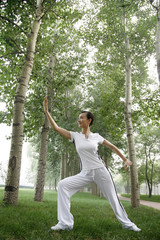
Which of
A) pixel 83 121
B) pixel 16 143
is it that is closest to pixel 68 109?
pixel 16 143

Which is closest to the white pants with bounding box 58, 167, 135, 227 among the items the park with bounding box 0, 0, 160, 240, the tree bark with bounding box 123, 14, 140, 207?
the park with bounding box 0, 0, 160, 240

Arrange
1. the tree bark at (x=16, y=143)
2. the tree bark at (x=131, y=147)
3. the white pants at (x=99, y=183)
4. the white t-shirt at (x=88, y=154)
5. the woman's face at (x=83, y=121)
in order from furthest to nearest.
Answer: the tree bark at (x=131, y=147) < the tree bark at (x=16, y=143) < the woman's face at (x=83, y=121) < the white t-shirt at (x=88, y=154) < the white pants at (x=99, y=183)

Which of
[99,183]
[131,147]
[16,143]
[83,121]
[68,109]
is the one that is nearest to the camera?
[99,183]

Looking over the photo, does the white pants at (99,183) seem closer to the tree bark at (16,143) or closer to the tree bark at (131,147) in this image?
the tree bark at (16,143)

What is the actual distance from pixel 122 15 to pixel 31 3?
7.49m

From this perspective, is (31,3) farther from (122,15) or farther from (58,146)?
(58,146)

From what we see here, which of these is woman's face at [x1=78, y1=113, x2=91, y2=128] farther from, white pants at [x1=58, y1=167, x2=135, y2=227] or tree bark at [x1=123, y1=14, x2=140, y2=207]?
tree bark at [x1=123, y1=14, x2=140, y2=207]

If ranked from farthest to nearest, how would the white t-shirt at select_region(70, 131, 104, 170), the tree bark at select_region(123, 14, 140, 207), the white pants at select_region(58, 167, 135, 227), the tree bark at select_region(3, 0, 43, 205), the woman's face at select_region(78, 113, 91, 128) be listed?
the tree bark at select_region(123, 14, 140, 207), the tree bark at select_region(3, 0, 43, 205), the woman's face at select_region(78, 113, 91, 128), the white t-shirt at select_region(70, 131, 104, 170), the white pants at select_region(58, 167, 135, 227)

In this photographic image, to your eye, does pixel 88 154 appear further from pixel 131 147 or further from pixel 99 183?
pixel 131 147

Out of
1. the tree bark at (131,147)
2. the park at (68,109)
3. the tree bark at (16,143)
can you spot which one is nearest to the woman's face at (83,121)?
the park at (68,109)

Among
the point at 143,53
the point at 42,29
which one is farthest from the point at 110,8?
the point at 42,29

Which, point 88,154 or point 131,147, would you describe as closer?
point 88,154

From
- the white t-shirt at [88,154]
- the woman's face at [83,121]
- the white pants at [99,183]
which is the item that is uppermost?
the woman's face at [83,121]

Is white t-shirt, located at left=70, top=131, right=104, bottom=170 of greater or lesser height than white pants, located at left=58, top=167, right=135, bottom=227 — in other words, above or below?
above
